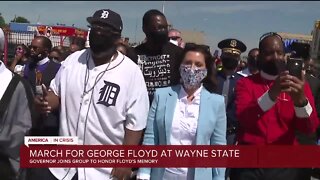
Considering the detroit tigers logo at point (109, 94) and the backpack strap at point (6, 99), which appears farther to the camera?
the detroit tigers logo at point (109, 94)

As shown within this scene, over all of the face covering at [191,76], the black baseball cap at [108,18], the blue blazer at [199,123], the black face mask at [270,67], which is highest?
the black baseball cap at [108,18]

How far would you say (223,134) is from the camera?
397cm

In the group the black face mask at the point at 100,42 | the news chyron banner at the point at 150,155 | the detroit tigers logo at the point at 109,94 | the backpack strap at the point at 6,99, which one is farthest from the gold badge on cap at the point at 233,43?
the backpack strap at the point at 6,99

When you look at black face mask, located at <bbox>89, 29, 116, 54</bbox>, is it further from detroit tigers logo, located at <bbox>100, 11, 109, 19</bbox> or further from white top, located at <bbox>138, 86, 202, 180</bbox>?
white top, located at <bbox>138, 86, 202, 180</bbox>

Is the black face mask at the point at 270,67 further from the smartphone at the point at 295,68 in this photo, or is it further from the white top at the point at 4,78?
the white top at the point at 4,78

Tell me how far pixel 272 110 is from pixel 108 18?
1417 millimetres

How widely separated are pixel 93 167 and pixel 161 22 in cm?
177

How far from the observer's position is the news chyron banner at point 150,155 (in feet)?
12.7

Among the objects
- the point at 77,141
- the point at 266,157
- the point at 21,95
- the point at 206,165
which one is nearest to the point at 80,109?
the point at 77,141

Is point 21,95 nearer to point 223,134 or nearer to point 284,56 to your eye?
point 223,134

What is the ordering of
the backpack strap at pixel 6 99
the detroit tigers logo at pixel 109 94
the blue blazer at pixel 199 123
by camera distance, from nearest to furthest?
the backpack strap at pixel 6 99 → the detroit tigers logo at pixel 109 94 → the blue blazer at pixel 199 123

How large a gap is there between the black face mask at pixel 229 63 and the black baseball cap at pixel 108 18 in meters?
2.38

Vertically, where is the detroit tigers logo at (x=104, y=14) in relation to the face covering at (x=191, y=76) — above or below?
above

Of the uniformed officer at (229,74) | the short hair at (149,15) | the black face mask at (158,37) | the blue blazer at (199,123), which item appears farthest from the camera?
the uniformed officer at (229,74)
